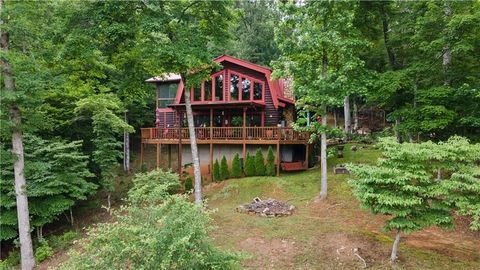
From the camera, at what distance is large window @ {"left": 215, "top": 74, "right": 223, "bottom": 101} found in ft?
65.2

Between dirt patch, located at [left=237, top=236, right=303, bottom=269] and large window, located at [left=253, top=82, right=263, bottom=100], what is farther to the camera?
large window, located at [left=253, top=82, right=263, bottom=100]

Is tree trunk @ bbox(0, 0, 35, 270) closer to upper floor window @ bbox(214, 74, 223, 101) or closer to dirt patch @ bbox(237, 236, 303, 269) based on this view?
dirt patch @ bbox(237, 236, 303, 269)

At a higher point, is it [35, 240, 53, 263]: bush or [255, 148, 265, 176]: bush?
[255, 148, 265, 176]: bush

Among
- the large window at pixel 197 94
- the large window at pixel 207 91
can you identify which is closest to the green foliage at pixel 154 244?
the large window at pixel 207 91

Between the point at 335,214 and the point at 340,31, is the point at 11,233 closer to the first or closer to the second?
the point at 335,214

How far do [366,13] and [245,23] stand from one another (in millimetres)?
19875

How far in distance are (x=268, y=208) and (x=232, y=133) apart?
7.07 metres

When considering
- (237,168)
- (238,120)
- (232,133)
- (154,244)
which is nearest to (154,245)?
(154,244)

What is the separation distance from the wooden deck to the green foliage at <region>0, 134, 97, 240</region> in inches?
209

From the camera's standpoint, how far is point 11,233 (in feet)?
43.0

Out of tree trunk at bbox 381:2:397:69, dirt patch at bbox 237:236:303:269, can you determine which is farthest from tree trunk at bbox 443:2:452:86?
dirt patch at bbox 237:236:303:269

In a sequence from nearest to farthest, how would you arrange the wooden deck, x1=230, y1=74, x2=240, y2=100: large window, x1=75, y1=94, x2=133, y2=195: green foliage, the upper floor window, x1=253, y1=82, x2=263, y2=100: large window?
x1=75, y1=94, x2=133, y2=195: green foliage < the wooden deck < x1=253, y1=82, x2=263, y2=100: large window < x1=230, y1=74, x2=240, y2=100: large window < the upper floor window

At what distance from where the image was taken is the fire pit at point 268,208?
11711 millimetres

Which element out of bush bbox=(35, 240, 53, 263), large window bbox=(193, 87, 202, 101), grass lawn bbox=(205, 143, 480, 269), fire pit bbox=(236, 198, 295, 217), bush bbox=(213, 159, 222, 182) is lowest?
bush bbox=(35, 240, 53, 263)
